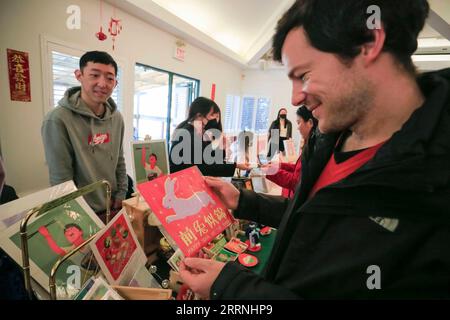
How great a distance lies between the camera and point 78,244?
669 mm

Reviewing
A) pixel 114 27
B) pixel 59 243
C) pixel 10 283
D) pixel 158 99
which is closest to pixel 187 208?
pixel 59 243

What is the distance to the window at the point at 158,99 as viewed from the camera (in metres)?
3.35

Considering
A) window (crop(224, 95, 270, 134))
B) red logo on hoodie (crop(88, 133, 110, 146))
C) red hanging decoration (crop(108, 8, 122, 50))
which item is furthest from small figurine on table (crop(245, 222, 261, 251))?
window (crop(224, 95, 270, 134))

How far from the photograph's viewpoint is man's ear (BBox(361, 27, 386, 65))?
1.73 ft

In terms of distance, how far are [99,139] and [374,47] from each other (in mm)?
1672

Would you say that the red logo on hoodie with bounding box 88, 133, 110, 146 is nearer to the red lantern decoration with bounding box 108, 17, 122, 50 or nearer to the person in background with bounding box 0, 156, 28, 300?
the person in background with bounding box 0, 156, 28, 300

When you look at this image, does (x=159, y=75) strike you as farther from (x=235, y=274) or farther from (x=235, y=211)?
(x=235, y=274)

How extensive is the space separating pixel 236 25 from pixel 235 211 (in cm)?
404

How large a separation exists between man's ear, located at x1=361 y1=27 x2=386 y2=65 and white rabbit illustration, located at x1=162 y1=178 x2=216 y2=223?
653mm

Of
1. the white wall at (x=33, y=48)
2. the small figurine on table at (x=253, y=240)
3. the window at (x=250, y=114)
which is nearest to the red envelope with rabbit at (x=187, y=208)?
the small figurine on table at (x=253, y=240)

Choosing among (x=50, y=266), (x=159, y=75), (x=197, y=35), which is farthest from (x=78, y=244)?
(x=197, y=35)

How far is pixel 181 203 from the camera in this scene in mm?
753

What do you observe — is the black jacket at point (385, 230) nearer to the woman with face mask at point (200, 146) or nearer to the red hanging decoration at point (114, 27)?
the woman with face mask at point (200, 146)

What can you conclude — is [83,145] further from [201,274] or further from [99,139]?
[201,274]
